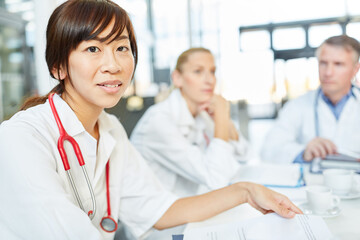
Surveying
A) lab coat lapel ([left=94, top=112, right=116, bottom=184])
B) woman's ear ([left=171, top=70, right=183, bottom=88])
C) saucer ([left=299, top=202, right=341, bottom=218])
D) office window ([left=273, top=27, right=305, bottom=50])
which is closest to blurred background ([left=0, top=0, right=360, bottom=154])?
office window ([left=273, top=27, right=305, bottom=50])

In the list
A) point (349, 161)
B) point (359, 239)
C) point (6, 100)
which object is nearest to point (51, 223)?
point (359, 239)

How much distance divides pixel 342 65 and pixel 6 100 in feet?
9.50

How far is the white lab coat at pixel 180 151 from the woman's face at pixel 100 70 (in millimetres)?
715

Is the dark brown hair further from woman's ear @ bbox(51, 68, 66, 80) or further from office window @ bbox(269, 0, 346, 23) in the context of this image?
office window @ bbox(269, 0, 346, 23)

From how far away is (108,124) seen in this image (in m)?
1.09

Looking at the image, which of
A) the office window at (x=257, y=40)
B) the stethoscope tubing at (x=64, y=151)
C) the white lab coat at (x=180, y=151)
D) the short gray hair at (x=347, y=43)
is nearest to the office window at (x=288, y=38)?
the office window at (x=257, y=40)

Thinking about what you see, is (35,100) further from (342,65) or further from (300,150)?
(342,65)

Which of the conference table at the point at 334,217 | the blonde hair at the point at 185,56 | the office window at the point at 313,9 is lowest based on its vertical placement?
the conference table at the point at 334,217

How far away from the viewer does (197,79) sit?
74.4 inches

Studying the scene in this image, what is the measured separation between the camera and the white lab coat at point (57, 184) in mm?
661

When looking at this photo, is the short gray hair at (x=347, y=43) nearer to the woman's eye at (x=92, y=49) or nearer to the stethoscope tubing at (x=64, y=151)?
the woman's eye at (x=92, y=49)

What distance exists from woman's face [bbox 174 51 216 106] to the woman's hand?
931 millimetres

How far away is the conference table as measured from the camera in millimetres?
856

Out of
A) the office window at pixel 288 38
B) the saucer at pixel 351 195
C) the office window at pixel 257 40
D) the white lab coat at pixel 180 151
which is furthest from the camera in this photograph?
the office window at pixel 257 40
